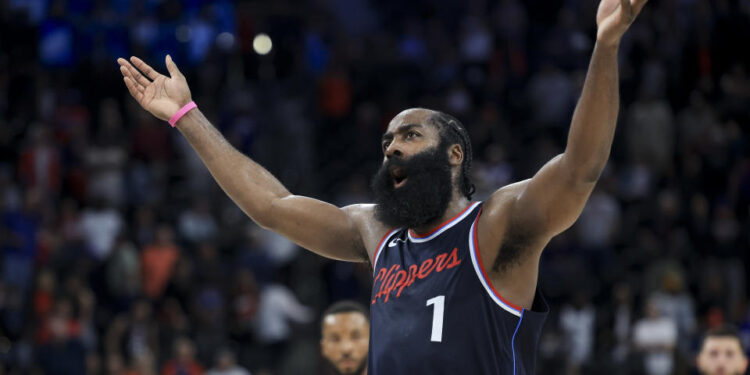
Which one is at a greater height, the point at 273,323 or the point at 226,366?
the point at 273,323

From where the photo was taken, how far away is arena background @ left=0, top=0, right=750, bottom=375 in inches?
527

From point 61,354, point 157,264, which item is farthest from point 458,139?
point 157,264

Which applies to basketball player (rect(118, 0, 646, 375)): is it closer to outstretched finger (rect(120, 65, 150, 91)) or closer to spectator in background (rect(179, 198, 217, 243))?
outstretched finger (rect(120, 65, 150, 91))

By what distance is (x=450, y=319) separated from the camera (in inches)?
165

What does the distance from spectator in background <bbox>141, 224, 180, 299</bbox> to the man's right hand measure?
894 cm

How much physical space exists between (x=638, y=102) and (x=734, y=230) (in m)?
2.61

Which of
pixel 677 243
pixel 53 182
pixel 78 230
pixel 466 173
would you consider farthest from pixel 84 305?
pixel 466 173

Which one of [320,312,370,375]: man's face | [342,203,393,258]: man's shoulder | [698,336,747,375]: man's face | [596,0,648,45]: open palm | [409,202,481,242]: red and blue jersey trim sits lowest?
[698,336,747,375]: man's face

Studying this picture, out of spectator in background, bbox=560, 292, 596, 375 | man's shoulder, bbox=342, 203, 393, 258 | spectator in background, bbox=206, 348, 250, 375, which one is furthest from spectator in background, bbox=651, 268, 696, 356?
man's shoulder, bbox=342, 203, 393, 258

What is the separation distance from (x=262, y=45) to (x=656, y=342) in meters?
8.14

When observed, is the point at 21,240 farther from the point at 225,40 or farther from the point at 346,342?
the point at 346,342

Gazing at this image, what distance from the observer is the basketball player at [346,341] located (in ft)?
22.5

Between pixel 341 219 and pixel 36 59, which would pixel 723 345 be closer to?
pixel 341 219

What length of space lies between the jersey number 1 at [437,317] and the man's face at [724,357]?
13.1 feet
